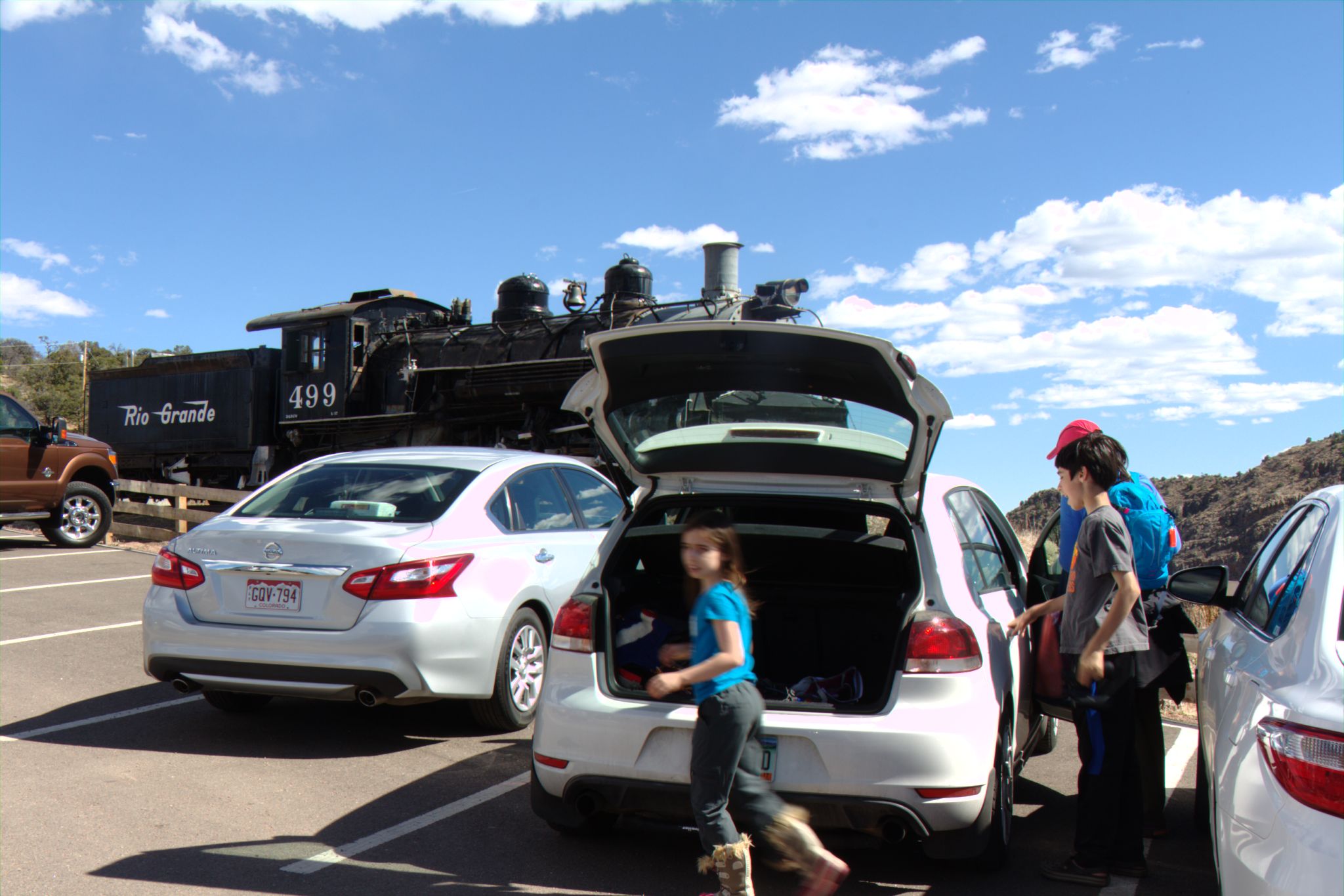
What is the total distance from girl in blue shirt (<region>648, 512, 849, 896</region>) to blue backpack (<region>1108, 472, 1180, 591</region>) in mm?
1850

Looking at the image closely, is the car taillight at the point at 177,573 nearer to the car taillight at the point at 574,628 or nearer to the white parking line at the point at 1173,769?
the car taillight at the point at 574,628

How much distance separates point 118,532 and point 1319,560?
16.3 m

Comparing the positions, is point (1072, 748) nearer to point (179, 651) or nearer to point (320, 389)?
point (179, 651)

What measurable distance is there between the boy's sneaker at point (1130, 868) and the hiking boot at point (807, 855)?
131cm

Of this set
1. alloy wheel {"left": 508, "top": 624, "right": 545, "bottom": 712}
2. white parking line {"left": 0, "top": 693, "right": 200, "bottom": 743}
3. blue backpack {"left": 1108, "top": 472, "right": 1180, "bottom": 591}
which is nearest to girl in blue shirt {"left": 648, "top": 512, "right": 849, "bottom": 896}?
blue backpack {"left": 1108, "top": 472, "right": 1180, "bottom": 591}

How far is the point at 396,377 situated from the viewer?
752 inches

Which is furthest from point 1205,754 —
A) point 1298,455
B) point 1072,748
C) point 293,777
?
point 1298,455

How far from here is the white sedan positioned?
16.8 ft

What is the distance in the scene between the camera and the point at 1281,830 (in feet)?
7.84

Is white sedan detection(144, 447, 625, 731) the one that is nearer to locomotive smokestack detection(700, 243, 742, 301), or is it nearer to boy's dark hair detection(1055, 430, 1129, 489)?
boy's dark hair detection(1055, 430, 1129, 489)

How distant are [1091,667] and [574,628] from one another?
1814mm

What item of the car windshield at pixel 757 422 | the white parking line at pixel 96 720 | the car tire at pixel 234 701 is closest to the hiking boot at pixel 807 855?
the car windshield at pixel 757 422

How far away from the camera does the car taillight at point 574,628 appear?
12.9ft

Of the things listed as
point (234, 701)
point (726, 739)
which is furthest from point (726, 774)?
point (234, 701)
